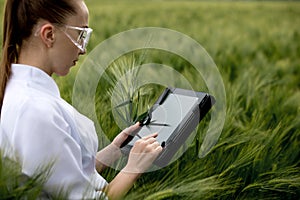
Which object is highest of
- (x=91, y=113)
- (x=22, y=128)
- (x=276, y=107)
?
(x=22, y=128)

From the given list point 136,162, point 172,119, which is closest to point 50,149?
point 136,162

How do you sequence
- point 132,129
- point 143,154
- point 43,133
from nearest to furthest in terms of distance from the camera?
point 43,133, point 143,154, point 132,129

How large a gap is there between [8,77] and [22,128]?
16cm

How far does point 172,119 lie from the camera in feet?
4.14

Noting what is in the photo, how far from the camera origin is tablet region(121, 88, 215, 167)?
119 cm

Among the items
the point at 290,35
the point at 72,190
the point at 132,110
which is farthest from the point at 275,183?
the point at 290,35

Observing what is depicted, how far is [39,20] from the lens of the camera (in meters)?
1.12

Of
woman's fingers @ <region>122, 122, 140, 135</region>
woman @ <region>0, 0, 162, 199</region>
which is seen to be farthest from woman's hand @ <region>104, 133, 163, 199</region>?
woman's fingers @ <region>122, 122, 140, 135</region>

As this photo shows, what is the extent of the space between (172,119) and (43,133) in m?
0.33

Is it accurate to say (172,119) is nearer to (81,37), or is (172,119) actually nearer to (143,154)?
(143,154)

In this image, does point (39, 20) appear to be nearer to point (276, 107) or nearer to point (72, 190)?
point (72, 190)

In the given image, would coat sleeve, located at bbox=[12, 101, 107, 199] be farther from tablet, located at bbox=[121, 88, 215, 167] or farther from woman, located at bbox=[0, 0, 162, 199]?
tablet, located at bbox=[121, 88, 215, 167]

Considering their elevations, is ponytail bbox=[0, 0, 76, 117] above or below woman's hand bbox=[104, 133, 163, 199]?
above

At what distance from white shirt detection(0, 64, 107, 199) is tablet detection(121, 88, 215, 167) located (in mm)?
171
